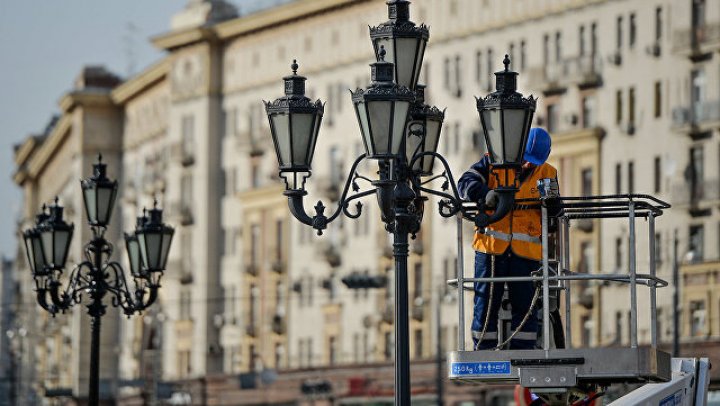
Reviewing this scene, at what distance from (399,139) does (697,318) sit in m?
54.6

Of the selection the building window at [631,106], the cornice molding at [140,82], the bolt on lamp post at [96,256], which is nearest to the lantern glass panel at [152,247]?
the bolt on lamp post at [96,256]

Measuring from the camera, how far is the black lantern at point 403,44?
20641 millimetres

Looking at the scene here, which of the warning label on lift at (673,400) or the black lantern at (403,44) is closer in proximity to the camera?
the warning label on lift at (673,400)

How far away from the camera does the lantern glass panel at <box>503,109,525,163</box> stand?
62.8ft

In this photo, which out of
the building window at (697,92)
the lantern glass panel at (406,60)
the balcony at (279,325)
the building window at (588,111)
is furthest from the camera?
the balcony at (279,325)

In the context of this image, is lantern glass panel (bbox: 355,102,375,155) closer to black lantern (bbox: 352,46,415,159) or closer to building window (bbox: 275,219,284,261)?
black lantern (bbox: 352,46,415,159)

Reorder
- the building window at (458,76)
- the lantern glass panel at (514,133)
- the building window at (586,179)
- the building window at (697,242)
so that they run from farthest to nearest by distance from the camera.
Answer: the building window at (458,76), the building window at (586,179), the building window at (697,242), the lantern glass panel at (514,133)

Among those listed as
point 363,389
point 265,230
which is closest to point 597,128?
point 363,389

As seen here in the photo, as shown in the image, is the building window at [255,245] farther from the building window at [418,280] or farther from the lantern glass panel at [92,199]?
the lantern glass panel at [92,199]

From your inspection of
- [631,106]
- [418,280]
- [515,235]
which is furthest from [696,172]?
[515,235]

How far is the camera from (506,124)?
19.3m

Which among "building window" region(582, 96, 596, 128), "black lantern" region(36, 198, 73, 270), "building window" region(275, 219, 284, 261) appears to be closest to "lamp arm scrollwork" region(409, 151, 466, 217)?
"black lantern" region(36, 198, 73, 270)

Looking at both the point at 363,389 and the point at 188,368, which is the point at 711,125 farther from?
the point at 188,368

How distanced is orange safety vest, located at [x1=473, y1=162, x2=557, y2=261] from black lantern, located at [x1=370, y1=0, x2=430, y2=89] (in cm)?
129
